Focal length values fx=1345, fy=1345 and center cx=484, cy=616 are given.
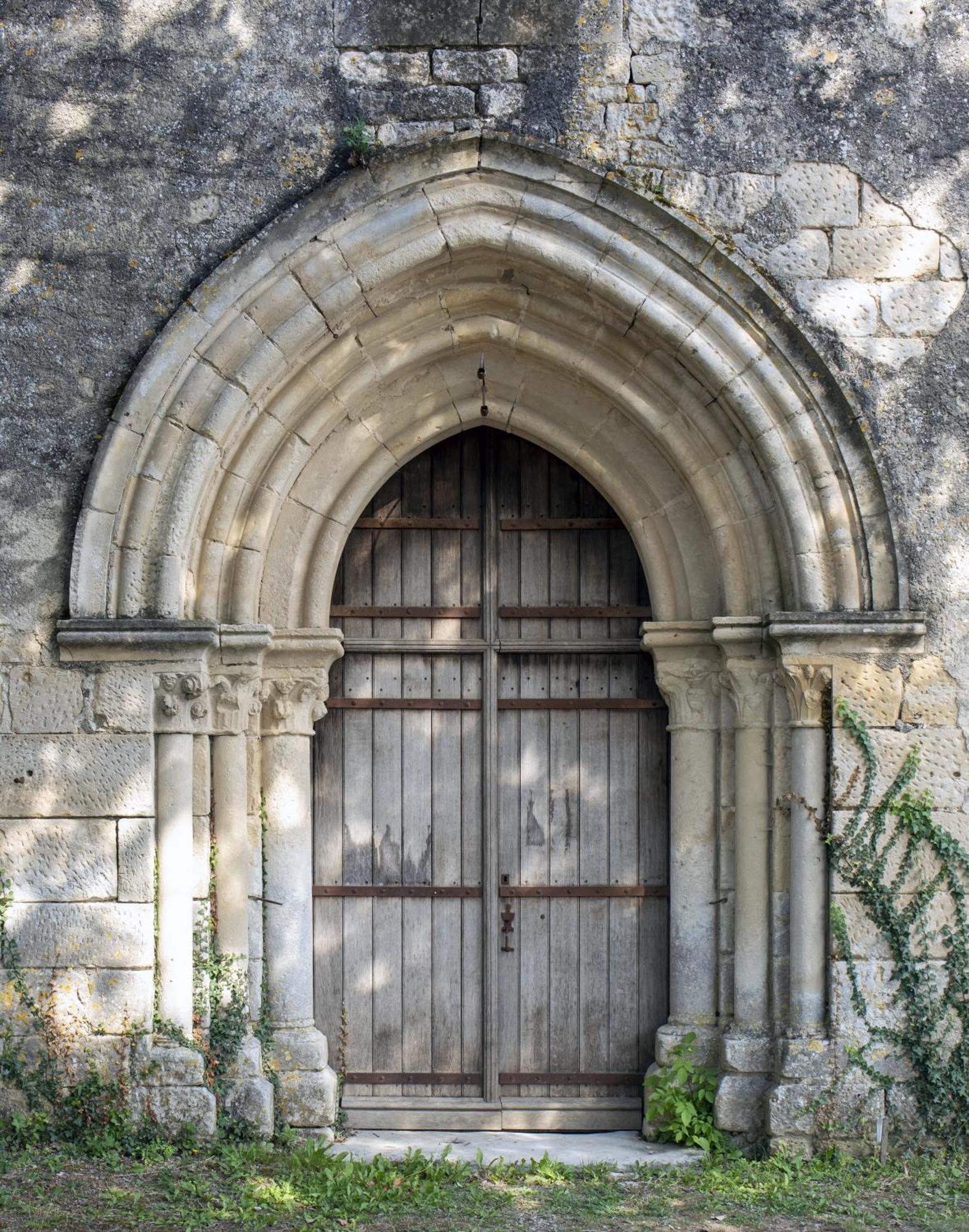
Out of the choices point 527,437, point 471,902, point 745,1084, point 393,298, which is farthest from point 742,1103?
point 393,298

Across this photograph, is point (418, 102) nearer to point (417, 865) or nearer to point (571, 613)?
point (571, 613)

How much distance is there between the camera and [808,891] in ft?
15.6

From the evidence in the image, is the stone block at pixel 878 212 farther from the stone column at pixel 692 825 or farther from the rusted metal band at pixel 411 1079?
the rusted metal band at pixel 411 1079

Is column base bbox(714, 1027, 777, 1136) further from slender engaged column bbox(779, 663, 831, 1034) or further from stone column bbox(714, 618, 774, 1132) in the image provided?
slender engaged column bbox(779, 663, 831, 1034)

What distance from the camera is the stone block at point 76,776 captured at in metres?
4.71

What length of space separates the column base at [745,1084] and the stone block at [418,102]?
350 centimetres

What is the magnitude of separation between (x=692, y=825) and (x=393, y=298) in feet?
7.48

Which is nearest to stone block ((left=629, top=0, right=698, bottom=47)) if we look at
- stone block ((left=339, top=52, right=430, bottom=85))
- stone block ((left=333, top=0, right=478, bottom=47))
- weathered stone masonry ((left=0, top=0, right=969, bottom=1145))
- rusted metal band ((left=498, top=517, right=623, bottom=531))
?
weathered stone masonry ((left=0, top=0, right=969, bottom=1145))

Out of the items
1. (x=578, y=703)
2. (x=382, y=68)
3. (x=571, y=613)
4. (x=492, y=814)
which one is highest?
(x=382, y=68)

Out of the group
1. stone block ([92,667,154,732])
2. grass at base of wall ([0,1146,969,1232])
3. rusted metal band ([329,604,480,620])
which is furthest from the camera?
rusted metal band ([329,604,480,620])

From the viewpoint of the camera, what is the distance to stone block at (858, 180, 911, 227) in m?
4.80

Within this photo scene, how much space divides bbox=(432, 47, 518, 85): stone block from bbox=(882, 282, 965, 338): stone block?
1.56 m

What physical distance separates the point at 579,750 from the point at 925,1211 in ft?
6.75

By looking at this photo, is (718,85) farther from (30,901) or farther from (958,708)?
(30,901)
